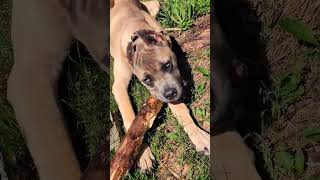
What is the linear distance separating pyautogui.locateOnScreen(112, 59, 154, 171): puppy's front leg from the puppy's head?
5 cm

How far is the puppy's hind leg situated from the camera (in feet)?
7.99

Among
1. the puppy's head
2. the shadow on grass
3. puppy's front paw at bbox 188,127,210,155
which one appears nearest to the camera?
the puppy's head

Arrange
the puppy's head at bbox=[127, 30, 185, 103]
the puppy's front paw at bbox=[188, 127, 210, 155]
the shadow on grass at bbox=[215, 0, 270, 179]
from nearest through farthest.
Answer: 1. the puppy's head at bbox=[127, 30, 185, 103]
2. the puppy's front paw at bbox=[188, 127, 210, 155]
3. the shadow on grass at bbox=[215, 0, 270, 179]

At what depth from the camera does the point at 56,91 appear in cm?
247

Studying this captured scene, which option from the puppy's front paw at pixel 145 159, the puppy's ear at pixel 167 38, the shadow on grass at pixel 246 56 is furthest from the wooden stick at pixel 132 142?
the shadow on grass at pixel 246 56

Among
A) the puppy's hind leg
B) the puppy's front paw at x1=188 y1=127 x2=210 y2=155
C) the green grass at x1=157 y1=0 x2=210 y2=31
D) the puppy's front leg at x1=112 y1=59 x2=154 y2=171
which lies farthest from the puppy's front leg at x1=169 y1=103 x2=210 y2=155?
the puppy's hind leg

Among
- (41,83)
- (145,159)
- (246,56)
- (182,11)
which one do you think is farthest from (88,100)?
(246,56)

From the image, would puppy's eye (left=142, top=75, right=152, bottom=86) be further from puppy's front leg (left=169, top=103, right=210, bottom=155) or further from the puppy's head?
puppy's front leg (left=169, top=103, right=210, bottom=155)

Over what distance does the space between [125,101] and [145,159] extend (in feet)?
0.53

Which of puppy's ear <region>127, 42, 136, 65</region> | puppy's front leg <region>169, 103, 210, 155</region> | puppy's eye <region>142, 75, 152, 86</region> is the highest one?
puppy's ear <region>127, 42, 136, 65</region>

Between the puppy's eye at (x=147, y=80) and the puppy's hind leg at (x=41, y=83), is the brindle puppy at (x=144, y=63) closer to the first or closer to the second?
the puppy's eye at (x=147, y=80)

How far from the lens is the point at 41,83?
2.46m

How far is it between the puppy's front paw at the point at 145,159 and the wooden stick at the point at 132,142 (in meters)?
0.02

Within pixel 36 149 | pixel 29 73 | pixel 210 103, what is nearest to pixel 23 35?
pixel 29 73
